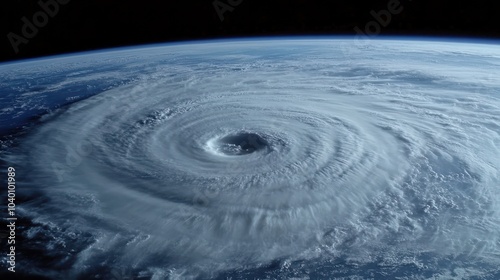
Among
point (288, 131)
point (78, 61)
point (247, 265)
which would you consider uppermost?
point (78, 61)

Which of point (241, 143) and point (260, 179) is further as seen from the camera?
point (241, 143)

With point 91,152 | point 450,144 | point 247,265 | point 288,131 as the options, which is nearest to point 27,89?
point 91,152

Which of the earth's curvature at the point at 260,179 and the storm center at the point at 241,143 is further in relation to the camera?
the storm center at the point at 241,143

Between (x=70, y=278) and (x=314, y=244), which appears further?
(x=314, y=244)

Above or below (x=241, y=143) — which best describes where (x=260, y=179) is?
below

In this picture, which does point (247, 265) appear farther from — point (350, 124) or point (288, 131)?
point (350, 124)

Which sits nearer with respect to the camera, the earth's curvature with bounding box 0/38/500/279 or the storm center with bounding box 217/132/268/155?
the earth's curvature with bounding box 0/38/500/279

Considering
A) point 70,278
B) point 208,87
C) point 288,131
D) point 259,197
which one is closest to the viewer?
point 70,278

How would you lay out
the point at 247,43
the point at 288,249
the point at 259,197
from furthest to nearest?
the point at 247,43, the point at 259,197, the point at 288,249
